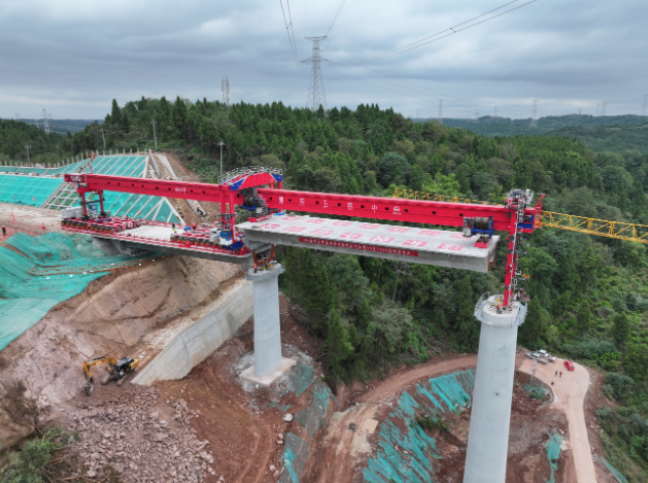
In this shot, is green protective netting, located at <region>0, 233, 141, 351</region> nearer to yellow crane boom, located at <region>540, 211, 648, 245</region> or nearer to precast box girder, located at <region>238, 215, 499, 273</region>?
precast box girder, located at <region>238, 215, 499, 273</region>

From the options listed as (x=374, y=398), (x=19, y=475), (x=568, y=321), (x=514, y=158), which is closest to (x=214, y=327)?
(x=374, y=398)

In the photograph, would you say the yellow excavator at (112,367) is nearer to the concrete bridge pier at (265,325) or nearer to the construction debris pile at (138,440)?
the construction debris pile at (138,440)

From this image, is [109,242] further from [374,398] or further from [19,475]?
[374,398]

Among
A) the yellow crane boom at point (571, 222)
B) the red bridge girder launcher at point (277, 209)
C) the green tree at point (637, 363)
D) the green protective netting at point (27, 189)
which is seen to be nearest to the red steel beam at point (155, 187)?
the red bridge girder launcher at point (277, 209)

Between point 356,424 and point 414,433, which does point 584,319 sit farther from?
point 356,424

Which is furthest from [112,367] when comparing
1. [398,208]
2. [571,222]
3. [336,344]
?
[571,222]
